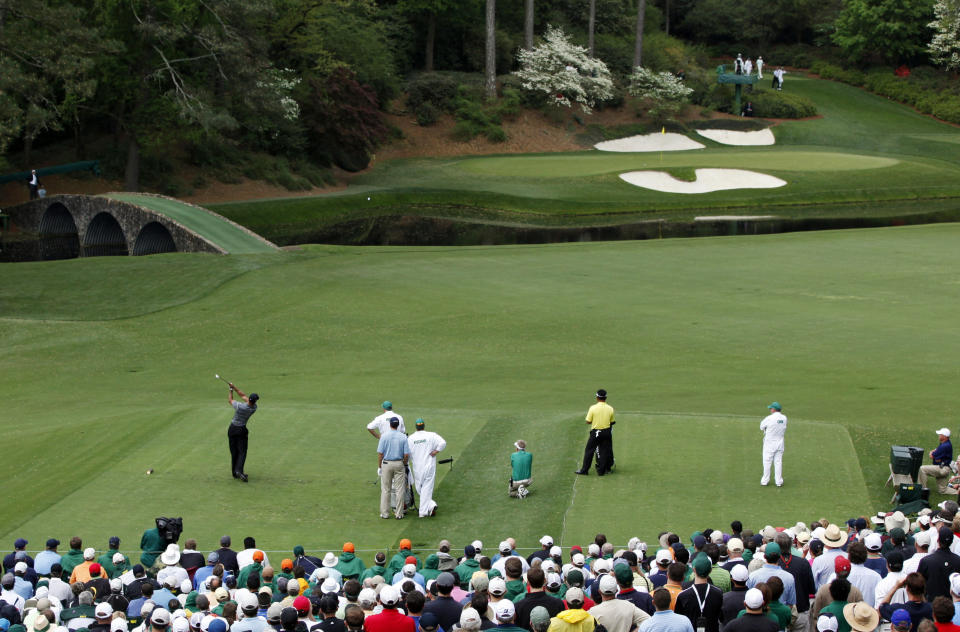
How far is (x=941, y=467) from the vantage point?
1627 centimetres

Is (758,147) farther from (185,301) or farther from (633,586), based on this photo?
(633,586)

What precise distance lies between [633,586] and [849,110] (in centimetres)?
7990

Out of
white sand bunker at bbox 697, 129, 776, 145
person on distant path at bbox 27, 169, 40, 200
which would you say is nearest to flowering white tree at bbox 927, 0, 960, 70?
white sand bunker at bbox 697, 129, 776, 145

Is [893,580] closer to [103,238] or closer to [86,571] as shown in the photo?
[86,571]

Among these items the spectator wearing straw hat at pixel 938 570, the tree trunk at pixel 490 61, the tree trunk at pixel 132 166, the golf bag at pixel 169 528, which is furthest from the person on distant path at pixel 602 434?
the tree trunk at pixel 490 61

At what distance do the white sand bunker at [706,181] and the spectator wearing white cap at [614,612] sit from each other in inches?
2113

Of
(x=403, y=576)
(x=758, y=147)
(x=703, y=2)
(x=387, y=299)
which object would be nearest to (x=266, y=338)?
(x=387, y=299)

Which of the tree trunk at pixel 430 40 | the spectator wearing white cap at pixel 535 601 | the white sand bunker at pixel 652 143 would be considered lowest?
the spectator wearing white cap at pixel 535 601

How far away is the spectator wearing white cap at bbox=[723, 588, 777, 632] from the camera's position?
8984 millimetres

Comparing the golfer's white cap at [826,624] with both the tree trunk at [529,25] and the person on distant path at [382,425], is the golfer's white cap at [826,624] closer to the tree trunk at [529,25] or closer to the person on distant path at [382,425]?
the person on distant path at [382,425]

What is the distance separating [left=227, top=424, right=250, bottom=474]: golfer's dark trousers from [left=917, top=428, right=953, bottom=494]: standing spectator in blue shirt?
34.0 feet

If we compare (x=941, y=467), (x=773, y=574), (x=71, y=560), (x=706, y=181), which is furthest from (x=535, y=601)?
(x=706, y=181)

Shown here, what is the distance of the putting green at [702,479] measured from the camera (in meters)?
15.4

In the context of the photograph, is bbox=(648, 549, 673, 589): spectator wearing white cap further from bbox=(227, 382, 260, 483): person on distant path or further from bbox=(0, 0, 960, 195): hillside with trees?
bbox=(0, 0, 960, 195): hillside with trees
